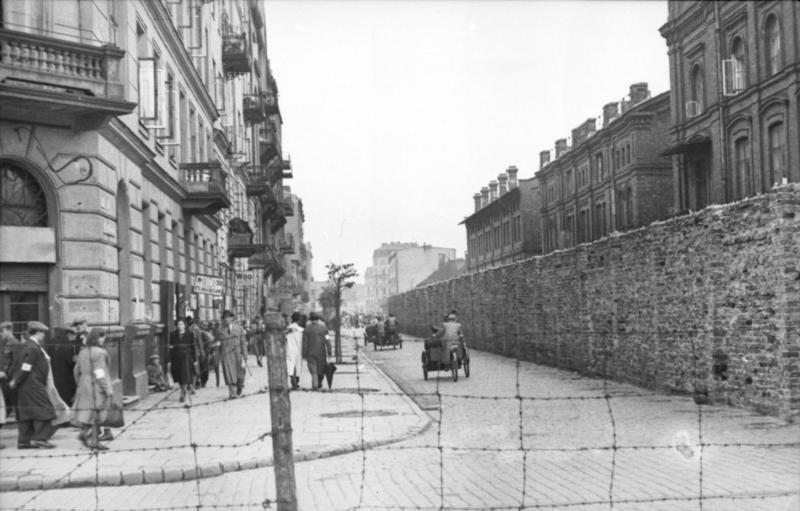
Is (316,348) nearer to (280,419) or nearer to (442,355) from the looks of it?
(442,355)

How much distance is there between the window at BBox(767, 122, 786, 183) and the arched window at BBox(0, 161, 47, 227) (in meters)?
26.0

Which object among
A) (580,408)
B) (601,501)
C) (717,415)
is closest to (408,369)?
(580,408)

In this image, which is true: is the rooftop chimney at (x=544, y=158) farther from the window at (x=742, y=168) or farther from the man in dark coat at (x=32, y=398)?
the man in dark coat at (x=32, y=398)

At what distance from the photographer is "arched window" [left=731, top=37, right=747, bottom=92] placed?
36.0 meters

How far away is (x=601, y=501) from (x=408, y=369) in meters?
19.5

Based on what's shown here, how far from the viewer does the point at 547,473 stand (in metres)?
9.33

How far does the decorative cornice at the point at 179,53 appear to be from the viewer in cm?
2152

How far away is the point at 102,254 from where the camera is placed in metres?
15.4

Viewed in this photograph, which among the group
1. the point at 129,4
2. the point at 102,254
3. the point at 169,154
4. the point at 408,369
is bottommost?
the point at 408,369

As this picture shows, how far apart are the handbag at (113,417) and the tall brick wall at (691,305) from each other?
866 centimetres

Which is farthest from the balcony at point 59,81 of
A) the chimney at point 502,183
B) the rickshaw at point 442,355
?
the chimney at point 502,183

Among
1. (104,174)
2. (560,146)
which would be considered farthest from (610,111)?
(104,174)

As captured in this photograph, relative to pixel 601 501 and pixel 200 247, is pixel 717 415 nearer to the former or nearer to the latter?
pixel 601 501

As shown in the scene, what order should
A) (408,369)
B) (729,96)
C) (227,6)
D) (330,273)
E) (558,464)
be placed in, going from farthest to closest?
(227,6)
(729,96)
(330,273)
(408,369)
(558,464)
